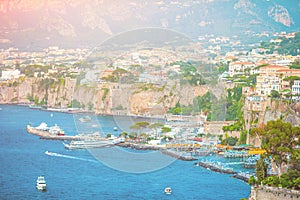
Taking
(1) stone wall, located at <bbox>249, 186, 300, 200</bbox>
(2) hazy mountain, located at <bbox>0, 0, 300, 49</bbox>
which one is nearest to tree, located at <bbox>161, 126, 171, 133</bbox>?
(1) stone wall, located at <bbox>249, 186, 300, 200</bbox>

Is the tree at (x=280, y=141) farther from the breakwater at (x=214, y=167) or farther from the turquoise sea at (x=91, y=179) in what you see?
the breakwater at (x=214, y=167)

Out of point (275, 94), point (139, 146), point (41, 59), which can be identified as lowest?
point (139, 146)

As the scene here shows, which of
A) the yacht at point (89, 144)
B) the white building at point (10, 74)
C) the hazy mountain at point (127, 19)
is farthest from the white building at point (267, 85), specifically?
the hazy mountain at point (127, 19)

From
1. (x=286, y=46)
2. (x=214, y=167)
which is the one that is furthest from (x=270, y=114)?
(x=286, y=46)

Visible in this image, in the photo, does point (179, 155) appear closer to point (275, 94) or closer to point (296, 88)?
point (275, 94)

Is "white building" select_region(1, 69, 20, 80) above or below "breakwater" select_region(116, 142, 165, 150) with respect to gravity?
above

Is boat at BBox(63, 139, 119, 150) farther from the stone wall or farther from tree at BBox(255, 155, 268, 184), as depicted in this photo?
the stone wall
